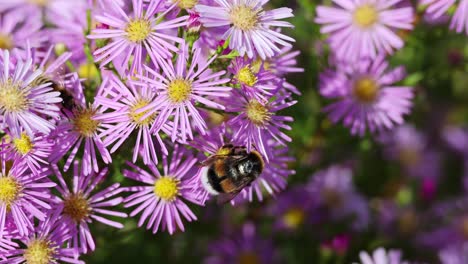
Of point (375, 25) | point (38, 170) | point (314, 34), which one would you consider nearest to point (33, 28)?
point (38, 170)

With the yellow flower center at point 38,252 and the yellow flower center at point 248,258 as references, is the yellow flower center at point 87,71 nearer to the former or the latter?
the yellow flower center at point 38,252

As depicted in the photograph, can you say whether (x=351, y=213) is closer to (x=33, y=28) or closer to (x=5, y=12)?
(x=33, y=28)

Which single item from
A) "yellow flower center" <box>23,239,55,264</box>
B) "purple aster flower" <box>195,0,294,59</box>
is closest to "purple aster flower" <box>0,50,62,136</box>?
"yellow flower center" <box>23,239,55,264</box>

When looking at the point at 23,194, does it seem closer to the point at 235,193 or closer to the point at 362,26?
the point at 235,193

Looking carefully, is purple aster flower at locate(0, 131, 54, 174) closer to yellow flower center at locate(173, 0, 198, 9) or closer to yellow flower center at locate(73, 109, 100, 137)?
yellow flower center at locate(73, 109, 100, 137)

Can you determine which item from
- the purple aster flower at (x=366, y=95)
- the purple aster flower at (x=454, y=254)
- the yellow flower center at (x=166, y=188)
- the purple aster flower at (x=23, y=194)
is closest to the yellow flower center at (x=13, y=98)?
the purple aster flower at (x=23, y=194)
